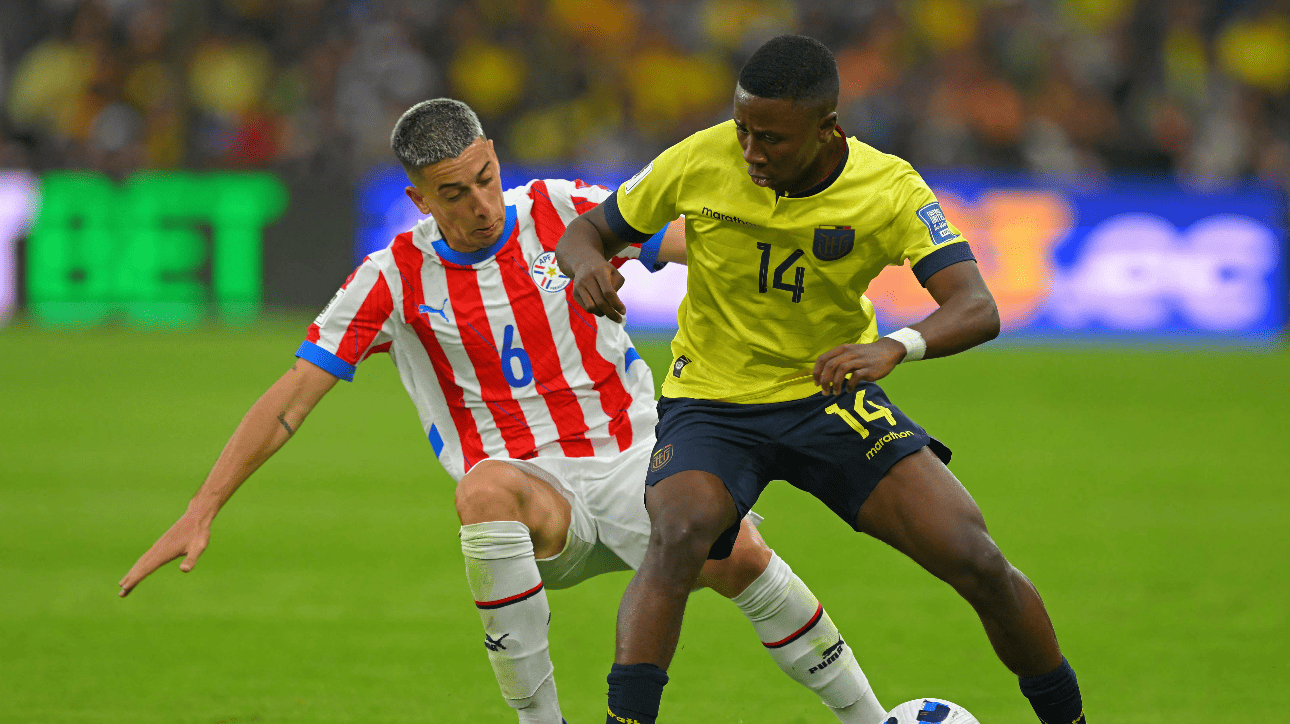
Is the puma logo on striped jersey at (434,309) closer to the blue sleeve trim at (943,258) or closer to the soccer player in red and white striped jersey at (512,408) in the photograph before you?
the soccer player in red and white striped jersey at (512,408)

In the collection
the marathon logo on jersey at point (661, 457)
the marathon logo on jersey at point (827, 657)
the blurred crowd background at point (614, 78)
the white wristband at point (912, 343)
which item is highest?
the blurred crowd background at point (614, 78)

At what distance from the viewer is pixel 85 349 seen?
13.3 metres

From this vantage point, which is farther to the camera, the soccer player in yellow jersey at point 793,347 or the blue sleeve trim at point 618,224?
the blue sleeve trim at point 618,224

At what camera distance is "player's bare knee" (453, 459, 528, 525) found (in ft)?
13.2

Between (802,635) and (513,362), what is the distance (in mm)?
1207

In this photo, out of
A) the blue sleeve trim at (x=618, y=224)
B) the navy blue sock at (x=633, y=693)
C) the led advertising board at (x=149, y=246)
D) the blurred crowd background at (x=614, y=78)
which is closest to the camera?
the navy blue sock at (x=633, y=693)

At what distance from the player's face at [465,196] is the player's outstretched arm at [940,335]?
1405 millimetres

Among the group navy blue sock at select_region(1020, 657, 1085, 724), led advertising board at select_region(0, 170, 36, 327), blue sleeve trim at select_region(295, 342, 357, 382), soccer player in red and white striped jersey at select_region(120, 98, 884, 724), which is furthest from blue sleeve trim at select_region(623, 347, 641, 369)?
led advertising board at select_region(0, 170, 36, 327)

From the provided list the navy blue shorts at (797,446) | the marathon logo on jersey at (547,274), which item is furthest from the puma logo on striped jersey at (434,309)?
the navy blue shorts at (797,446)

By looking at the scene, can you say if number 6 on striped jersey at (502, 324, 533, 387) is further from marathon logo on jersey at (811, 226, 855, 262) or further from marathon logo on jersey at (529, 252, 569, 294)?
marathon logo on jersey at (811, 226, 855, 262)

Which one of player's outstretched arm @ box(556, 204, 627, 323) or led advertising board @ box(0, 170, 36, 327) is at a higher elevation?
led advertising board @ box(0, 170, 36, 327)

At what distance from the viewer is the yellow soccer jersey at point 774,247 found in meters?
3.65

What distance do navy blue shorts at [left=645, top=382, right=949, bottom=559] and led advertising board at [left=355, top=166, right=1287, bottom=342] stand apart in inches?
380

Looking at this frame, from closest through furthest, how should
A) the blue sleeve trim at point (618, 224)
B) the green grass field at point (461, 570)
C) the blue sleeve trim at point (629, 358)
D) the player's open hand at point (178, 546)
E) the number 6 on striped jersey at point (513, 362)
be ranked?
the blue sleeve trim at point (618, 224)
the player's open hand at point (178, 546)
the number 6 on striped jersey at point (513, 362)
the blue sleeve trim at point (629, 358)
the green grass field at point (461, 570)
